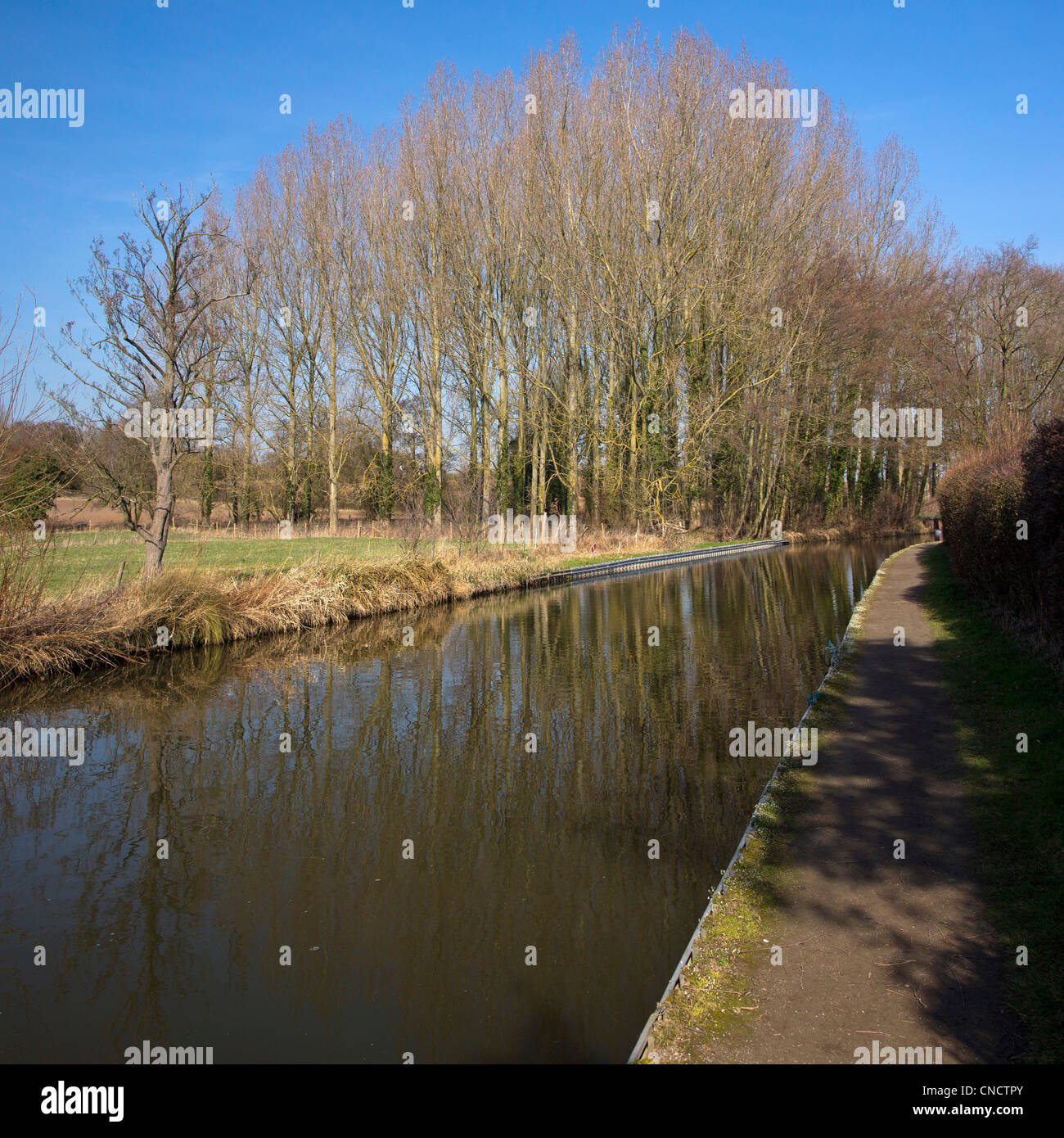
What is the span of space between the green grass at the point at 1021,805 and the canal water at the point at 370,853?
5.63 feet

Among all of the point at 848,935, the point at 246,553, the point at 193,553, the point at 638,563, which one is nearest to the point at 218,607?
the point at 246,553

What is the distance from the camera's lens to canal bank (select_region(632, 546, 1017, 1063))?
343 centimetres

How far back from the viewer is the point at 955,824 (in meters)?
5.40

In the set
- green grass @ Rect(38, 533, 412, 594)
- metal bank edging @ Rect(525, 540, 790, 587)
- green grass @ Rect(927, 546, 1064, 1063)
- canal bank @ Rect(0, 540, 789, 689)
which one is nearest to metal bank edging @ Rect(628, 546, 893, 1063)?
green grass @ Rect(927, 546, 1064, 1063)

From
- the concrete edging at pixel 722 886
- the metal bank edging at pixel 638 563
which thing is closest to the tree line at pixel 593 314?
the metal bank edging at pixel 638 563

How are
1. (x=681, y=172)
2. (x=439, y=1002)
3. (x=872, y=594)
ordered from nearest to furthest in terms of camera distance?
(x=439, y=1002) < (x=872, y=594) < (x=681, y=172)

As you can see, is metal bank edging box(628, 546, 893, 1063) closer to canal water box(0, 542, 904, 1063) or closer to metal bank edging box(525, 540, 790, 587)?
canal water box(0, 542, 904, 1063)

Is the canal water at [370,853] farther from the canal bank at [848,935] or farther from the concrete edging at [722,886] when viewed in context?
the canal bank at [848,935]

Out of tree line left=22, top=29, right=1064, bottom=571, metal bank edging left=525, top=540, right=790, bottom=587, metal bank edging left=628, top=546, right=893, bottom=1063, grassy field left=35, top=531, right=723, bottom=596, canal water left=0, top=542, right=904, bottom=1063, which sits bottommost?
canal water left=0, top=542, right=904, bottom=1063

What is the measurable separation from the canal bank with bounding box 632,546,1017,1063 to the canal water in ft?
1.65

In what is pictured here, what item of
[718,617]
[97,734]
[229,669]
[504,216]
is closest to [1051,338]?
[504,216]

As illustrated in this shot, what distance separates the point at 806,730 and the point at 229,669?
862 centimetres

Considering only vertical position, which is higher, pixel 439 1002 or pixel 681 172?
pixel 681 172
